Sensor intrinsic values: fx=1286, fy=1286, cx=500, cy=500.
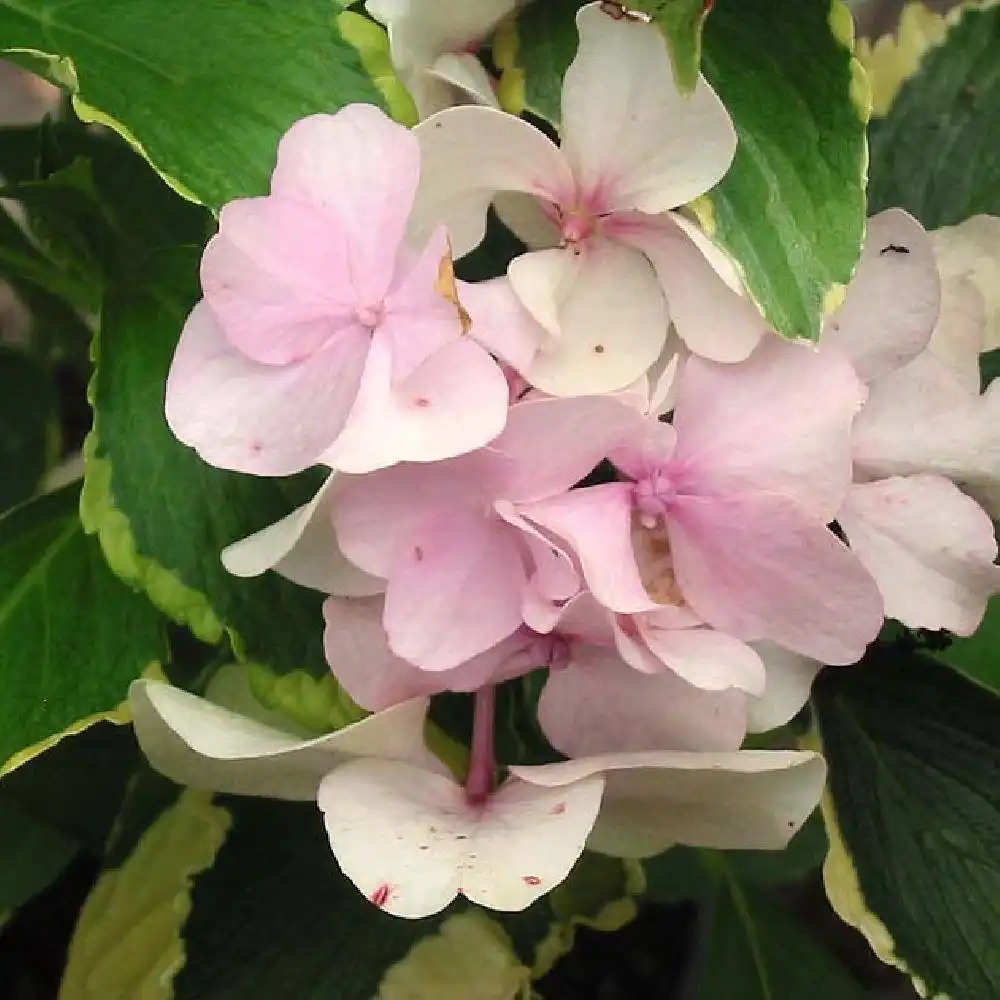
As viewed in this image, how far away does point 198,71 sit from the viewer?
1.12 ft

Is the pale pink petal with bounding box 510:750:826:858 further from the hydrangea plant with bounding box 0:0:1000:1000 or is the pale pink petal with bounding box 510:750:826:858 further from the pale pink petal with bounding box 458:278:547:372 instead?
the pale pink petal with bounding box 458:278:547:372

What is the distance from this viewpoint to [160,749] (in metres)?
0.36

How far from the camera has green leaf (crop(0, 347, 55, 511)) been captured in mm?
681

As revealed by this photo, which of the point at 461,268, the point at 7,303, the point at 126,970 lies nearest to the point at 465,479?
the point at 461,268

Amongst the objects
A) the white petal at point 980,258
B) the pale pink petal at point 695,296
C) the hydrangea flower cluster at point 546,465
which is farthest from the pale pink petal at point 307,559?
the white petal at point 980,258

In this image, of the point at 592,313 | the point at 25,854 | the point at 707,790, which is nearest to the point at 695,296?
the point at 592,313

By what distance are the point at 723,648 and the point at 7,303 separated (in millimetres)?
905

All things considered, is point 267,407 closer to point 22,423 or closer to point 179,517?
point 179,517

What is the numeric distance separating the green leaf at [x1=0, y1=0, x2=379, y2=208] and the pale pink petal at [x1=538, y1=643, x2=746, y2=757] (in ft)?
0.51

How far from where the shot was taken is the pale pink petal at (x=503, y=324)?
0.32 m

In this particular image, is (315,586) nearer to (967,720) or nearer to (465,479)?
(465,479)

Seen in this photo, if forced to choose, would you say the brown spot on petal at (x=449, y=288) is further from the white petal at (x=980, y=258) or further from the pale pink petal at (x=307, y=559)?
the white petal at (x=980, y=258)

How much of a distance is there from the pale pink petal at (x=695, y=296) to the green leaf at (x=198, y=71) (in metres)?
0.08

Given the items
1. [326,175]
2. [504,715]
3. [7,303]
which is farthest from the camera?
[7,303]
